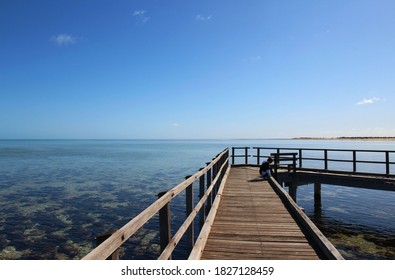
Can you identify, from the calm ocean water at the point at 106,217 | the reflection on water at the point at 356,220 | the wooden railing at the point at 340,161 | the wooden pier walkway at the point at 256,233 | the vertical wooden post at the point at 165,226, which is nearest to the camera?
the vertical wooden post at the point at 165,226

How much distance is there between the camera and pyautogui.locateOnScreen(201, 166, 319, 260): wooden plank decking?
5.11 meters

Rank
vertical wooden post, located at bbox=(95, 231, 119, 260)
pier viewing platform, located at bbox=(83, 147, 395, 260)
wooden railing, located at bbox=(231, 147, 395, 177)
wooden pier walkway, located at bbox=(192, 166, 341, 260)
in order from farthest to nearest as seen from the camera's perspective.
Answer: wooden railing, located at bbox=(231, 147, 395, 177) → wooden pier walkway, located at bbox=(192, 166, 341, 260) → pier viewing platform, located at bbox=(83, 147, 395, 260) → vertical wooden post, located at bbox=(95, 231, 119, 260)

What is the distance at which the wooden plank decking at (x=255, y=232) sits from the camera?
16.8ft

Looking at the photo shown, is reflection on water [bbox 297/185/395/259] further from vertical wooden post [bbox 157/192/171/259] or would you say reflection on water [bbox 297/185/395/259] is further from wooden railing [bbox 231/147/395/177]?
vertical wooden post [bbox 157/192/171/259]

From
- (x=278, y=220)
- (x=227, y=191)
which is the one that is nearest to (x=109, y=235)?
(x=278, y=220)

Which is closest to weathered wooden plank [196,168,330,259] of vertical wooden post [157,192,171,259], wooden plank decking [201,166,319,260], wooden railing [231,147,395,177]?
wooden plank decking [201,166,319,260]

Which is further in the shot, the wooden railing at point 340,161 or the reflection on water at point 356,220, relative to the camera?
the wooden railing at point 340,161

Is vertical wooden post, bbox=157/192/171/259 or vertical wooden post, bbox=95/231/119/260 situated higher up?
vertical wooden post, bbox=95/231/119/260

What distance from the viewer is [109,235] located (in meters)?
2.20

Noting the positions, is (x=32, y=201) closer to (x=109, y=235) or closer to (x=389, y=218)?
(x=109, y=235)

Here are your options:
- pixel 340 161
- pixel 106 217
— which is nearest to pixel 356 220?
pixel 340 161

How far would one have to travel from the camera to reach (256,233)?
6.23 metres

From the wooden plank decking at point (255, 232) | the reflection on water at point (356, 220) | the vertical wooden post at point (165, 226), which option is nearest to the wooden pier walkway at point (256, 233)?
the wooden plank decking at point (255, 232)

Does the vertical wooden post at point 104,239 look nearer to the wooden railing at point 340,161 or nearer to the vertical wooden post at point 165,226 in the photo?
the vertical wooden post at point 165,226
